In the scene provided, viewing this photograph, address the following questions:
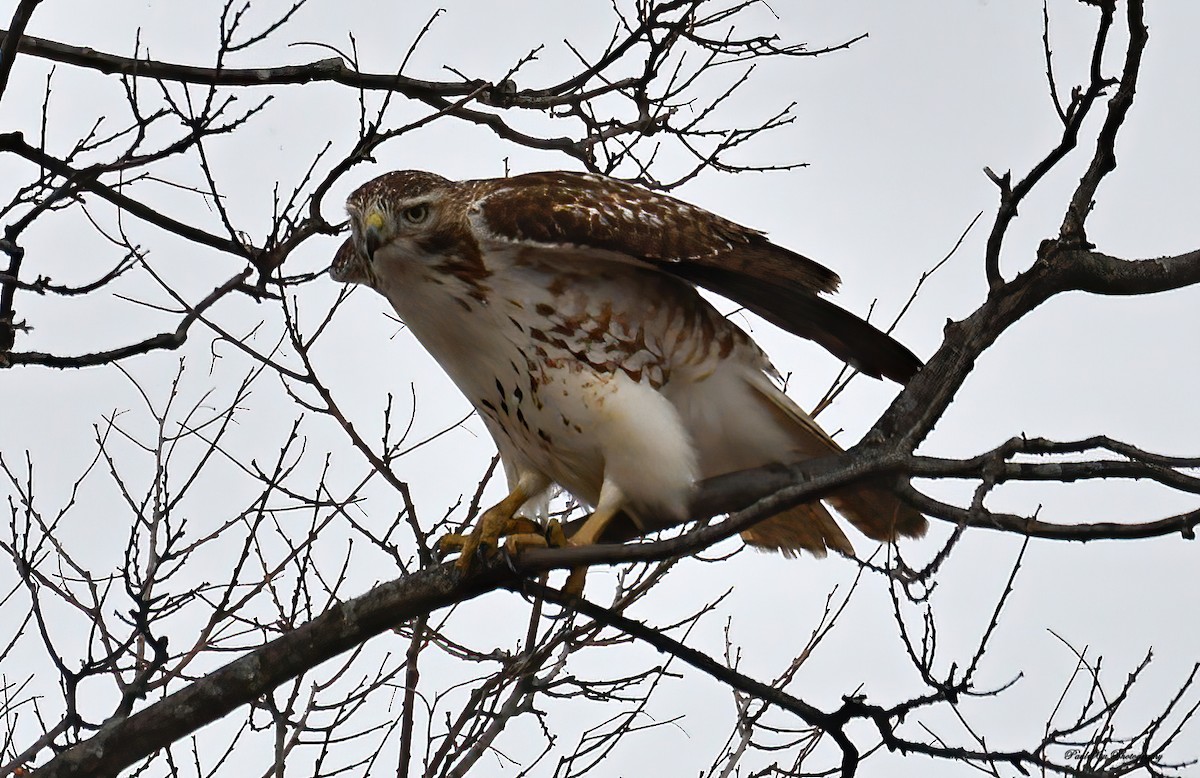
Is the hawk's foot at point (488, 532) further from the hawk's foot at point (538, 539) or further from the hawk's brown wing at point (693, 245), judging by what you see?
the hawk's brown wing at point (693, 245)

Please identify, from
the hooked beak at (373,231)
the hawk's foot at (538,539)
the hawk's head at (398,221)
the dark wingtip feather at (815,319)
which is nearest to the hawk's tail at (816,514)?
the dark wingtip feather at (815,319)

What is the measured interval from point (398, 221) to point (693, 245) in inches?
34.8

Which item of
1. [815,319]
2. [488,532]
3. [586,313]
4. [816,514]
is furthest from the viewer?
[816,514]

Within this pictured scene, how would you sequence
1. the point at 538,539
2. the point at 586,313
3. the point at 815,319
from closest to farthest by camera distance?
the point at 538,539, the point at 586,313, the point at 815,319

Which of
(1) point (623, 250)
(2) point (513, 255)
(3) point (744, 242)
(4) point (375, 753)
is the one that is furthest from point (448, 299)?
(4) point (375, 753)

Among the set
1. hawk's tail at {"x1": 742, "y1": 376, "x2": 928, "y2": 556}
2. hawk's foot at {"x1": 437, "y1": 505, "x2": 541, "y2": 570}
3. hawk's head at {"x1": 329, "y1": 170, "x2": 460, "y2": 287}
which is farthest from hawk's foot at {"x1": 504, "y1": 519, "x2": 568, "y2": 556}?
hawk's head at {"x1": 329, "y1": 170, "x2": 460, "y2": 287}

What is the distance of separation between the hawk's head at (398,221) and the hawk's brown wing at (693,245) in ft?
0.40

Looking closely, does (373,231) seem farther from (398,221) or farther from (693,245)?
(693,245)

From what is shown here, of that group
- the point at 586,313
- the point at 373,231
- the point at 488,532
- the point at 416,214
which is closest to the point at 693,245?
the point at 586,313

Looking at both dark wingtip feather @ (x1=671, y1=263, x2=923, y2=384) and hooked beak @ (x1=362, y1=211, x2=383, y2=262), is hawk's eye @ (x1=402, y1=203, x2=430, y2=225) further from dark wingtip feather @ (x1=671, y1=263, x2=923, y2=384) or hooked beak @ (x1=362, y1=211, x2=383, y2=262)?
dark wingtip feather @ (x1=671, y1=263, x2=923, y2=384)

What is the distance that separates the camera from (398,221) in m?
4.14

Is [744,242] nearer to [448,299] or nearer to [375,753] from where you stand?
[448,299]

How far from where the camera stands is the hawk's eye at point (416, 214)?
416 centimetres

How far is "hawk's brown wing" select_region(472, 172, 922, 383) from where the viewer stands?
4.13 m
